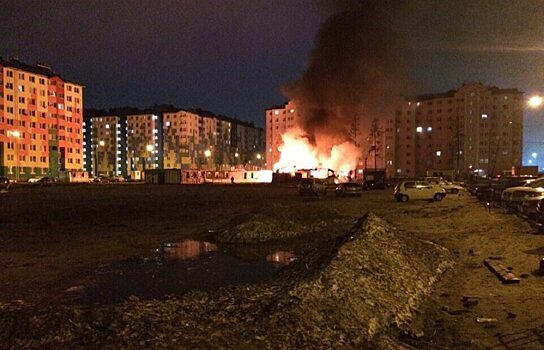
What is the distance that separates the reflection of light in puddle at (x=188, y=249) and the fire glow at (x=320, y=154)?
76.1 meters

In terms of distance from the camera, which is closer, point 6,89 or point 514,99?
point 6,89

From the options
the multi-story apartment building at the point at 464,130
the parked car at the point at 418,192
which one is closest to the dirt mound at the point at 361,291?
the parked car at the point at 418,192

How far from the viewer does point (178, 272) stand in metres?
12.4

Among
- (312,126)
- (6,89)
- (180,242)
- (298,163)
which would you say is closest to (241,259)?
(180,242)

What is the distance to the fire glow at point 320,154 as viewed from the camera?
92.2 m

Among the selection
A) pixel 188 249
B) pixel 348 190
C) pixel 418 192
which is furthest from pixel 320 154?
pixel 188 249

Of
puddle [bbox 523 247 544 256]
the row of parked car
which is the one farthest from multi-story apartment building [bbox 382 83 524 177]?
puddle [bbox 523 247 544 256]

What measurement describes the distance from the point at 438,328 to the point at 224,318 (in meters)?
3.72

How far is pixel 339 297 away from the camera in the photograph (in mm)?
7746

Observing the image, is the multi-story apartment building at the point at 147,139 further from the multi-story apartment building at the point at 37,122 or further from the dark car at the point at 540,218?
the dark car at the point at 540,218

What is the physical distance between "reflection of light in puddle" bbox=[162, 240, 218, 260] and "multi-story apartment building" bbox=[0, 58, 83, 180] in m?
90.0

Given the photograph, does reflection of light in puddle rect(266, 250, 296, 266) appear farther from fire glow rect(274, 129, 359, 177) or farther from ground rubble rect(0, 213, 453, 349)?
fire glow rect(274, 129, 359, 177)

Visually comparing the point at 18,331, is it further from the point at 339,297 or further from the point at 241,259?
the point at 241,259

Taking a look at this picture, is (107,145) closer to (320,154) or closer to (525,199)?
(320,154)
